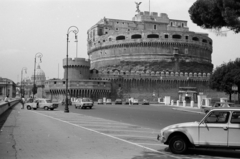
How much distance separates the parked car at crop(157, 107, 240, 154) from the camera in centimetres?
697

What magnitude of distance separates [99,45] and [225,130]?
7394 centimetres

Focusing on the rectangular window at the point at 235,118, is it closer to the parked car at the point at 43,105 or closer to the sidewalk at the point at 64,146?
the sidewalk at the point at 64,146

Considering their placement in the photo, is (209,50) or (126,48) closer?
(126,48)

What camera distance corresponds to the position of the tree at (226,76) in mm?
41000

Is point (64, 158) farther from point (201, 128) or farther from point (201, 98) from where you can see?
point (201, 98)

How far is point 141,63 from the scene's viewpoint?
73.6 metres

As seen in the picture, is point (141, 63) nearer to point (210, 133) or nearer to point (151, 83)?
point (151, 83)

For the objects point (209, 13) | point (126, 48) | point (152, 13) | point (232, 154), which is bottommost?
point (232, 154)

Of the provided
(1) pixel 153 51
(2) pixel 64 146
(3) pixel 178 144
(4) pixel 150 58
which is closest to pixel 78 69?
(4) pixel 150 58

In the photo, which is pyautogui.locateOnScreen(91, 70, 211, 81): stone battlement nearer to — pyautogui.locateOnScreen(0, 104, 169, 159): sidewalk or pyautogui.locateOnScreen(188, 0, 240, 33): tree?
pyautogui.locateOnScreen(188, 0, 240, 33): tree

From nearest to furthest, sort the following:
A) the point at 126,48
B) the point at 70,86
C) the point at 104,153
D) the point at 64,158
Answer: the point at 64,158
the point at 104,153
the point at 70,86
the point at 126,48

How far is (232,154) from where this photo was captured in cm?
745

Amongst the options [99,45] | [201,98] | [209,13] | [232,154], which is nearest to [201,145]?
[232,154]

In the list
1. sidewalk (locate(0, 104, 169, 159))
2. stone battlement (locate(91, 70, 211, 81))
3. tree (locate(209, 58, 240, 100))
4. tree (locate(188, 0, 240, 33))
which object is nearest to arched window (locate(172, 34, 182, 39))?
stone battlement (locate(91, 70, 211, 81))
